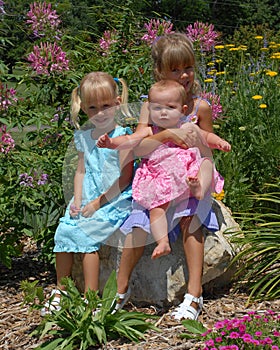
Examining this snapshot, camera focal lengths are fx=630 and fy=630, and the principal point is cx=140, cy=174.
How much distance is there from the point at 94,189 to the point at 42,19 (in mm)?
1194

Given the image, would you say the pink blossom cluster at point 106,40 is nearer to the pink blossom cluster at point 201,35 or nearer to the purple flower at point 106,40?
the purple flower at point 106,40

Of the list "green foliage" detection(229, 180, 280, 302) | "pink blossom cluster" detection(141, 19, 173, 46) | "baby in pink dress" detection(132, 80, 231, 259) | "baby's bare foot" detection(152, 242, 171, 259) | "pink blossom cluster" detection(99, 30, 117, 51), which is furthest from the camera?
"pink blossom cluster" detection(99, 30, 117, 51)

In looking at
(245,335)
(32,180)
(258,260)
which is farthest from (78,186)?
(245,335)

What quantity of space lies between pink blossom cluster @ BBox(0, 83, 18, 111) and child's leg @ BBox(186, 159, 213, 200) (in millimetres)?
1357

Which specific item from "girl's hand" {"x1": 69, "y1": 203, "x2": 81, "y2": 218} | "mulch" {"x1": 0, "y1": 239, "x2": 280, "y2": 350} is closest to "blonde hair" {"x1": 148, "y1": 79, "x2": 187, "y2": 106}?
"girl's hand" {"x1": 69, "y1": 203, "x2": 81, "y2": 218}

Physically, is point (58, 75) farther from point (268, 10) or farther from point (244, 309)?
point (268, 10)

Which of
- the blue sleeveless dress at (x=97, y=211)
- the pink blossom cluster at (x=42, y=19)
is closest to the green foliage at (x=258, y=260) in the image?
the blue sleeveless dress at (x=97, y=211)

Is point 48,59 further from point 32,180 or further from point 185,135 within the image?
point 185,135

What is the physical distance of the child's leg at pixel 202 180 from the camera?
134 inches

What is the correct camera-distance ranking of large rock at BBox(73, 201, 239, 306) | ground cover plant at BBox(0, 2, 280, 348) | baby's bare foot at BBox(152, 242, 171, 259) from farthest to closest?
ground cover plant at BBox(0, 2, 280, 348), large rock at BBox(73, 201, 239, 306), baby's bare foot at BBox(152, 242, 171, 259)

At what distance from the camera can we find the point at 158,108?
3576 millimetres

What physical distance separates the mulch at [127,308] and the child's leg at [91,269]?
0.93ft

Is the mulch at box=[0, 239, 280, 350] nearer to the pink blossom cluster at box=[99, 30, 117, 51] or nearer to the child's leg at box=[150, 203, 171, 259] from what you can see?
the child's leg at box=[150, 203, 171, 259]

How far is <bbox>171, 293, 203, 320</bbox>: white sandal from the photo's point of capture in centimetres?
344
